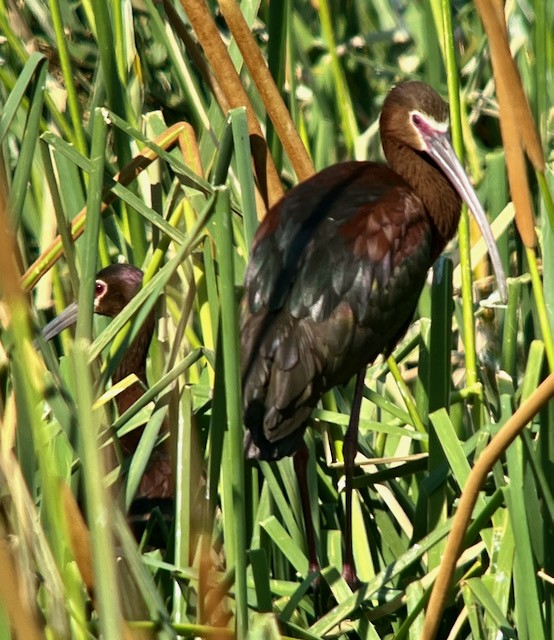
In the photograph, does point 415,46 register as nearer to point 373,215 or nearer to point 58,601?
point 373,215

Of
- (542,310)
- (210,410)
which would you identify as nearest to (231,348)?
(542,310)

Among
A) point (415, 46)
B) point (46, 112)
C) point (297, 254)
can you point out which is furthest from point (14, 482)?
point (415, 46)

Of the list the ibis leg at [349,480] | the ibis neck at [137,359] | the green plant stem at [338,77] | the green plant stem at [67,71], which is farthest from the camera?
the ibis neck at [137,359]

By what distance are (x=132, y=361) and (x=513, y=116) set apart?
171 cm

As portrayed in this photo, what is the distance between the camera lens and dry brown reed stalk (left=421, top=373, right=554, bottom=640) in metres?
1.40

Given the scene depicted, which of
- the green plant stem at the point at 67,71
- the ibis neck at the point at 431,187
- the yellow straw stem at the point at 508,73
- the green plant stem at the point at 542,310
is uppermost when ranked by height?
the green plant stem at the point at 67,71

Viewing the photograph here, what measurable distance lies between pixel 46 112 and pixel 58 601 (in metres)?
1.98

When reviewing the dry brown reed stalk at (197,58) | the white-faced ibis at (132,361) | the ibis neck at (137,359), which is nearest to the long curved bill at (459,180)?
the dry brown reed stalk at (197,58)

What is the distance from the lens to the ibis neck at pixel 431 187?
10.2ft

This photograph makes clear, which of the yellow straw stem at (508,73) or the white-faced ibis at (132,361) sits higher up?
the yellow straw stem at (508,73)

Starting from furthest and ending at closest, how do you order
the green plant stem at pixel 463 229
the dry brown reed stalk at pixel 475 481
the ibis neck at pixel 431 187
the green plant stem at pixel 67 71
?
the ibis neck at pixel 431 187 → the green plant stem at pixel 67 71 → the green plant stem at pixel 463 229 → the dry brown reed stalk at pixel 475 481

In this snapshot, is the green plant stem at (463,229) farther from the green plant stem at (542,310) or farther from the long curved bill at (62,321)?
the long curved bill at (62,321)

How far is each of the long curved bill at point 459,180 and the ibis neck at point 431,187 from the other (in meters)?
0.07

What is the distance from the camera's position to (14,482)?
1438 mm
